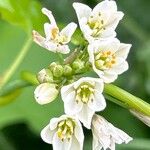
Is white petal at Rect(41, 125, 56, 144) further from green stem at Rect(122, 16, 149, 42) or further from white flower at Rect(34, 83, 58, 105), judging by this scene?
green stem at Rect(122, 16, 149, 42)

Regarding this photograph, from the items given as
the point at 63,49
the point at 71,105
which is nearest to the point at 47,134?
the point at 71,105

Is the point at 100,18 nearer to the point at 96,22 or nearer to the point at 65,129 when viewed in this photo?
the point at 96,22

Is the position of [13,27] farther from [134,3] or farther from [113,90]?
[113,90]

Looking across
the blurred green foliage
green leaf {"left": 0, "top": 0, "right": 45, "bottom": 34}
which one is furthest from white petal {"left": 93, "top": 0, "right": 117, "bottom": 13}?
the blurred green foliage

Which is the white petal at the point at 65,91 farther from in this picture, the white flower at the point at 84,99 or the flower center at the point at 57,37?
the flower center at the point at 57,37

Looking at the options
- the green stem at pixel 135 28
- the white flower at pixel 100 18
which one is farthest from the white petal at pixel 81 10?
the green stem at pixel 135 28

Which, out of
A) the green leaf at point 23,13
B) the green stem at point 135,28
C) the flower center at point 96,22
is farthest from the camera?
the green stem at point 135,28
